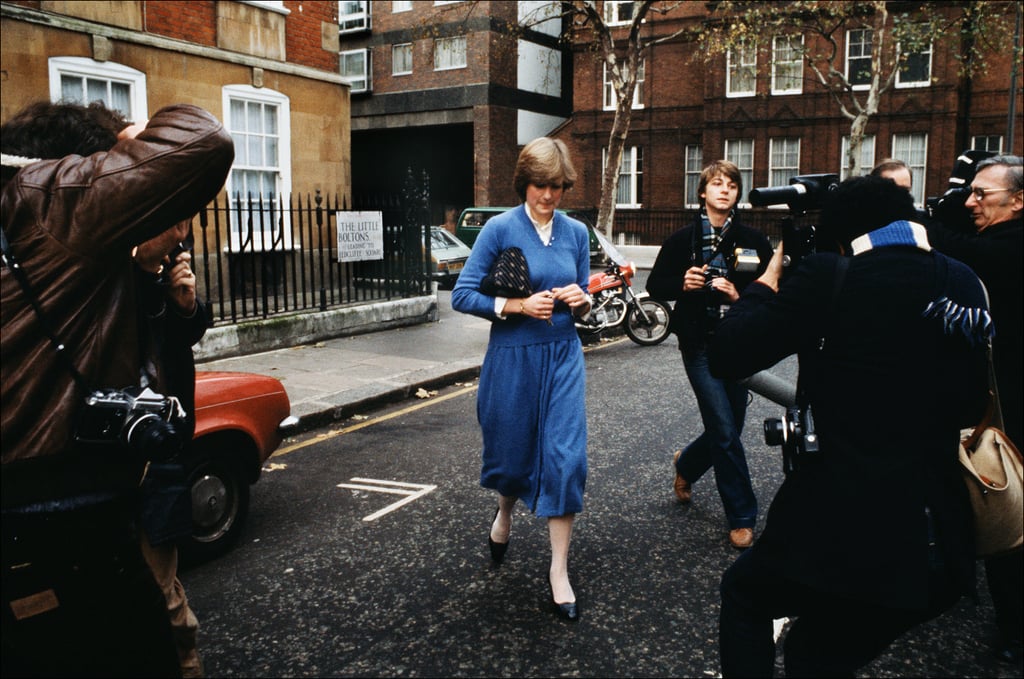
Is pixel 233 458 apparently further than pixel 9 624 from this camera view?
Yes

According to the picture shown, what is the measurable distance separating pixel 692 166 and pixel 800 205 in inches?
1297

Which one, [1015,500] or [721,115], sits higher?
[721,115]

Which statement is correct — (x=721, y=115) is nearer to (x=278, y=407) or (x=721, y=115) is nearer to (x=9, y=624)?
(x=278, y=407)

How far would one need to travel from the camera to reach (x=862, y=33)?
30.5m

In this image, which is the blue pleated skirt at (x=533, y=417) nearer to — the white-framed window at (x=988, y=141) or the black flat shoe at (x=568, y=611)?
the black flat shoe at (x=568, y=611)

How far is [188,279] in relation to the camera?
2445 millimetres

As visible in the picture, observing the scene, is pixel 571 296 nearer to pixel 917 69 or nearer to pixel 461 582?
pixel 461 582

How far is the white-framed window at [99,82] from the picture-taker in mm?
11234

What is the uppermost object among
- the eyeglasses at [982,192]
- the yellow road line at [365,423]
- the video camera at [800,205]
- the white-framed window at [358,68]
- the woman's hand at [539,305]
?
the white-framed window at [358,68]

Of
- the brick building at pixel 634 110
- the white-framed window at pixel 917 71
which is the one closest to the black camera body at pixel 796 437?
the brick building at pixel 634 110

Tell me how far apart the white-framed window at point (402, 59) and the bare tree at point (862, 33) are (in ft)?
39.3

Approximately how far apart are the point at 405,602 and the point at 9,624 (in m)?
2.21

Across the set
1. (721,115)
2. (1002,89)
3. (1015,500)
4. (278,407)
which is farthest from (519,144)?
(1015,500)

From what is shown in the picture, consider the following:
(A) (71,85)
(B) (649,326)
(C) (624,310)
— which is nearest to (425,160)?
(A) (71,85)
